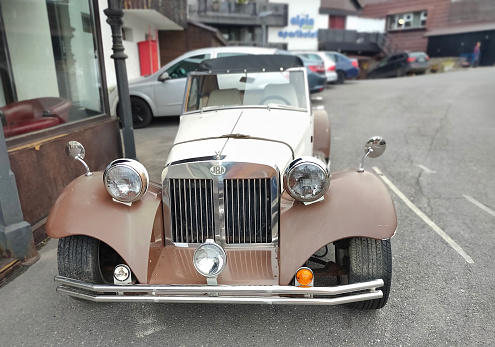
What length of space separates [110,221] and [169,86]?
651 cm

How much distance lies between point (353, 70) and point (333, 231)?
→ 636 inches

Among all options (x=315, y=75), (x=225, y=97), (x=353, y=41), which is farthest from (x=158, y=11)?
(x=353, y=41)

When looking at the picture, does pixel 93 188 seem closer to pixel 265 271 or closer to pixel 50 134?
pixel 265 271

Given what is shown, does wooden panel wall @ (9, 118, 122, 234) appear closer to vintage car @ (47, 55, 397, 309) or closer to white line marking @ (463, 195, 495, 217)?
vintage car @ (47, 55, 397, 309)

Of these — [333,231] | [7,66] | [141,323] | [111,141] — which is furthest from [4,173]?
[7,66]

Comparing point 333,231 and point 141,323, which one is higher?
point 333,231

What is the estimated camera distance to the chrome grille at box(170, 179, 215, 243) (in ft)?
8.48

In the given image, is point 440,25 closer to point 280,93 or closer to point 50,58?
point 280,93

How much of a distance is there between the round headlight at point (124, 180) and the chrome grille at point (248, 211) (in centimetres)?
62

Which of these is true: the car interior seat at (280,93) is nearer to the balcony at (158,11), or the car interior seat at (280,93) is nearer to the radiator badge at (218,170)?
the radiator badge at (218,170)

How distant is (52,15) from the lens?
18.1ft

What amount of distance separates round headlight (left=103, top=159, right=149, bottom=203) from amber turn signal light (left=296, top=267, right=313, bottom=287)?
1.25m

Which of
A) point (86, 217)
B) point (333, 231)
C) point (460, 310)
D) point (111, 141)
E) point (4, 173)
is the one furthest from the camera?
point (111, 141)

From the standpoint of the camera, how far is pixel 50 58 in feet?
19.2
